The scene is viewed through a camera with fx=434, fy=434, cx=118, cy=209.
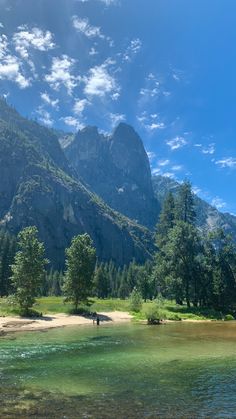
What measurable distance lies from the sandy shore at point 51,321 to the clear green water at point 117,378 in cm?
1231

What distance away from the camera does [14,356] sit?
36.0 metres

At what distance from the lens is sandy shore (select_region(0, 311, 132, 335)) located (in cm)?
6059

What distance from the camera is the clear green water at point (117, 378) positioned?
2070 cm

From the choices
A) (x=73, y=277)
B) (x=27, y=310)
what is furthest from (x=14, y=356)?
(x=73, y=277)

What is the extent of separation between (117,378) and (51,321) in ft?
143

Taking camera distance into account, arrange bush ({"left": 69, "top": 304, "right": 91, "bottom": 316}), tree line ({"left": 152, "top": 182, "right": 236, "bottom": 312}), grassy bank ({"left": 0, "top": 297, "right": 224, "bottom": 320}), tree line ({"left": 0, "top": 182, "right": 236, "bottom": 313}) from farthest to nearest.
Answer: tree line ({"left": 152, "top": 182, "right": 236, "bottom": 312}) < tree line ({"left": 0, "top": 182, "right": 236, "bottom": 313}) < bush ({"left": 69, "top": 304, "right": 91, "bottom": 316}) < grassy bank ({"left": 0, "top": 297, "right": 224, "bottom": 320})

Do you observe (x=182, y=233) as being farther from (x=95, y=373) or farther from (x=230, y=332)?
(x=95, y=373)

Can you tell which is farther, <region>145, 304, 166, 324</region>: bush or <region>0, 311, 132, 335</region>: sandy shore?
<region>145, 304, 166, 324</region>: bush

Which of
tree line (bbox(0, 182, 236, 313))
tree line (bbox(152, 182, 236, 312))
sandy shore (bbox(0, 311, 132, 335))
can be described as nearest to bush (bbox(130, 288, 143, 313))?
sandy shore (bbox(0, 311, 132, 335))

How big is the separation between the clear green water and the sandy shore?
485 inches

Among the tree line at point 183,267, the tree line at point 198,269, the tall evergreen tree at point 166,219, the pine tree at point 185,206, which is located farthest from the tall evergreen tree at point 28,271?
the pine tree at point 185,206

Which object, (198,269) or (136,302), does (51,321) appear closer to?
(136,302)

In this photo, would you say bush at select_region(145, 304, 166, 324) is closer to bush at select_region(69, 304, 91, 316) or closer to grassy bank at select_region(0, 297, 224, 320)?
grassy bank at select_region(0, 297, 224, 320)

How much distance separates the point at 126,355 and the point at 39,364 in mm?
8358
